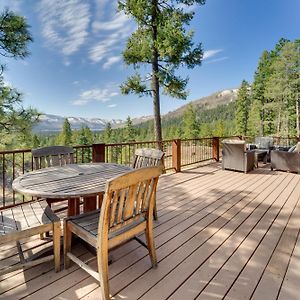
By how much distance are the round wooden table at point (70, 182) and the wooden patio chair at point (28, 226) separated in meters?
0.25

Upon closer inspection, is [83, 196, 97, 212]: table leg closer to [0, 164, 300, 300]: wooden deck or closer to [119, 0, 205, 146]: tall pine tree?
[0, 164, 300, 300]: wooden deck

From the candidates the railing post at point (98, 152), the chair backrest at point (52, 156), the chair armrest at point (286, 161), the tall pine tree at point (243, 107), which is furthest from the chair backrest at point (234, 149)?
the tall pine tree at point (243, 107)

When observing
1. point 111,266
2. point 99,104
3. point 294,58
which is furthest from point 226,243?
point 99,104

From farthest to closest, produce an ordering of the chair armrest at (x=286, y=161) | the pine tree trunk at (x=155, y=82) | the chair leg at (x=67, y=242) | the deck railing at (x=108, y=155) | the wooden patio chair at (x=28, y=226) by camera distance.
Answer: the pine tree trunk at (x=155, y=82) → the chair armrest at (x=286, y=161) → the deck railing at (x=108, y=155) → the chair leg at (x=67, y=242) → the wooden patio chair at (x=28, y=226)

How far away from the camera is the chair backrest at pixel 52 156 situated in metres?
2.75

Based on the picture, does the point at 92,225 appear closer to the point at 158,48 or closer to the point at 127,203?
the point at 127,203

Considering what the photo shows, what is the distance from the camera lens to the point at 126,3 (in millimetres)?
7582

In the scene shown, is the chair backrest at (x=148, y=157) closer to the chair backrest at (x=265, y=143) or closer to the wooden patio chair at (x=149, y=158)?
the wooden patio chair at (x=149, y=158)

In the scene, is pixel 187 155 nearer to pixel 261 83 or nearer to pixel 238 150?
pixel 238 150

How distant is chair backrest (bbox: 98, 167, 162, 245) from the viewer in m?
1.44

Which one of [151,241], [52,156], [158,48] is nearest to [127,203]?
[151,241]

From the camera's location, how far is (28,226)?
1686 millimetres

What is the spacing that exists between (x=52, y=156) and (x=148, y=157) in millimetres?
1276

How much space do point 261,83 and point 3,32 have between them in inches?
1000
